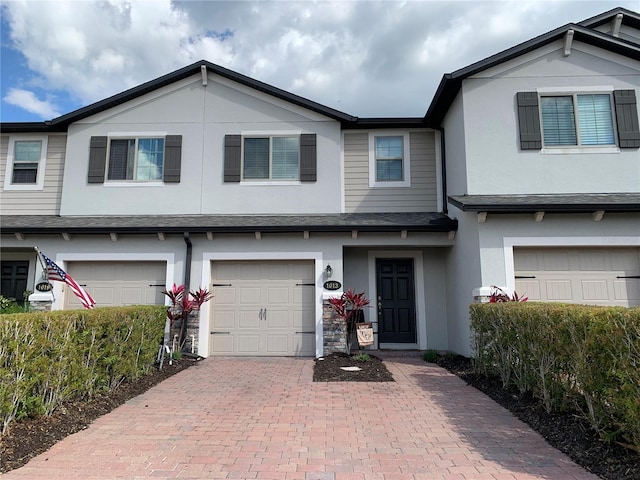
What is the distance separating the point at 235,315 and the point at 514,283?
5.88m

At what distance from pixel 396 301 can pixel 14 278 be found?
9.40m

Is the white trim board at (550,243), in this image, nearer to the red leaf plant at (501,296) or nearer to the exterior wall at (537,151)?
the red leaf plant at (501,296)

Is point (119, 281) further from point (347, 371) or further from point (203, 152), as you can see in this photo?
point (347, 371)

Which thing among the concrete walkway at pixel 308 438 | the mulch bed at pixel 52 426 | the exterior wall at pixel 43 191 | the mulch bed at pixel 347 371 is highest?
the exterior wall at pixel 43 191

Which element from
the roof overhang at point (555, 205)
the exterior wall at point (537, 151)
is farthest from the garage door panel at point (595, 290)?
the exterior wall at point (537, 151)

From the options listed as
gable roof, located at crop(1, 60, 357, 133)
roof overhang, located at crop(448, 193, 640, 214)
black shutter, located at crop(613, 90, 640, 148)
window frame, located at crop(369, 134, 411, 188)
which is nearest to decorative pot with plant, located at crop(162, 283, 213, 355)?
window frame, located at crop(369, 134, 411, 188)

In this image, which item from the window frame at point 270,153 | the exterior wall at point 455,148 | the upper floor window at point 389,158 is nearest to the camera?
the exterior wall at point 455,148

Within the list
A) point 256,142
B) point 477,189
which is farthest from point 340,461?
point 256,142

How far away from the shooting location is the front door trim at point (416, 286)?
9.93 metres

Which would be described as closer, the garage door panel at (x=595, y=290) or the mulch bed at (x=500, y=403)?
the mulch bed at (x=500, y=403)

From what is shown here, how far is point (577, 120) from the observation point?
339 inches

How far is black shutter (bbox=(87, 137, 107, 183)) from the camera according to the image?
10242mm

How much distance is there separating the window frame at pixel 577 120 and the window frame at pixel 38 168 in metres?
11.9

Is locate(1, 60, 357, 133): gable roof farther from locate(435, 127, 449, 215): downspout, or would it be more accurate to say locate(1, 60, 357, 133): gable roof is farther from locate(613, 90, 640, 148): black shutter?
locate(613, 90, 640, 148): black shutter
